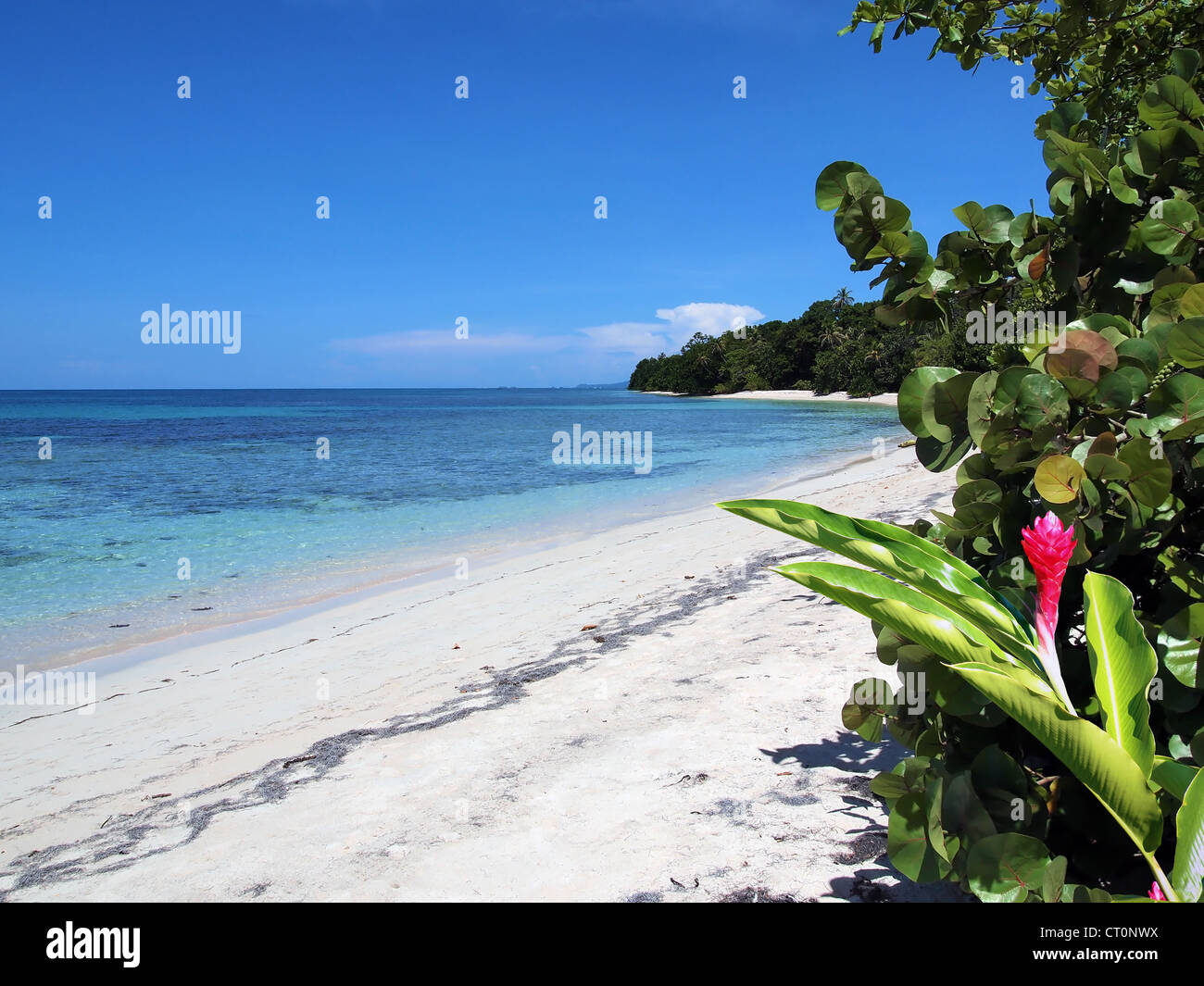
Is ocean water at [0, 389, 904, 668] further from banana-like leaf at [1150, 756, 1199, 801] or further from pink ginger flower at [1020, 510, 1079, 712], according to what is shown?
banana-like leaf at [1150, 756, 1199, 801]

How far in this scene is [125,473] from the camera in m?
26.3

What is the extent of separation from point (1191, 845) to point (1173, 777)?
4.4 inches

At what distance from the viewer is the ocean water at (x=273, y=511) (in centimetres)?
1030

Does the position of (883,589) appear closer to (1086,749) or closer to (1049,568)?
(1049,568)

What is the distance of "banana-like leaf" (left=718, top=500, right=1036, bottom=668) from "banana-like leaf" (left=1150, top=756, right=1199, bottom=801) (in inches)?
10.3

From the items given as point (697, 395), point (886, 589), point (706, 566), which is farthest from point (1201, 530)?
point (697, 395)

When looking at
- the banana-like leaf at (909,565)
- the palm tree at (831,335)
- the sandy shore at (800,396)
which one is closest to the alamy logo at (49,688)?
the banana-like leaf at (909,565)

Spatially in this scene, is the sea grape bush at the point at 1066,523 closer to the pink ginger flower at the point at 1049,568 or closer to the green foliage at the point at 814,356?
the pink ginger flower at the point at 1049,568

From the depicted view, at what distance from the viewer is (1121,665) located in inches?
53.9
